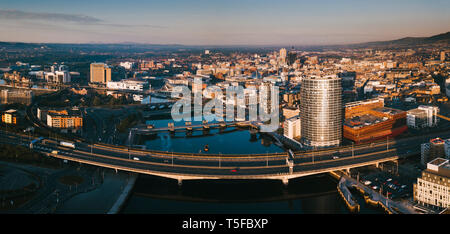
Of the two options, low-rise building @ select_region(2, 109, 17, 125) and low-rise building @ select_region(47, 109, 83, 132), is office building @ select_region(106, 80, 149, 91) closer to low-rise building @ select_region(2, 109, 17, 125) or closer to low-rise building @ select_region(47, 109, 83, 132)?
low-rise building @ select_region(47, 109, 83, 132)

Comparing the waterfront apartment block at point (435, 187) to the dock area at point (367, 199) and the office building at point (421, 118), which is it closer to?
the dock area at point (367, 199)

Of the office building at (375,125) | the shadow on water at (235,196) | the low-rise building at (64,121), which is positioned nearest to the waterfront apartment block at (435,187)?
the shadow on water at (235,196)

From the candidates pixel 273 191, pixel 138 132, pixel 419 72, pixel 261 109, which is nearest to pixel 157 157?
pixel 273 191

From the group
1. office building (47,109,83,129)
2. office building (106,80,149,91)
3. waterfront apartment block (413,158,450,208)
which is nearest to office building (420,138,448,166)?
waterfront apartment block (413,158,450,208)

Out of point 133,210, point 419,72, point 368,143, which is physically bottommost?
point 133,210

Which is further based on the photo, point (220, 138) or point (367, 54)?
point (367, 54)

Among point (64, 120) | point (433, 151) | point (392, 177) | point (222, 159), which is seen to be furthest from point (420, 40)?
point (64, 120)

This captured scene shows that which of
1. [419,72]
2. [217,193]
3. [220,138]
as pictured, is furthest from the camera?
[419,72]

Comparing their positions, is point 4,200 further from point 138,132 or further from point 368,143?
point 368,143
